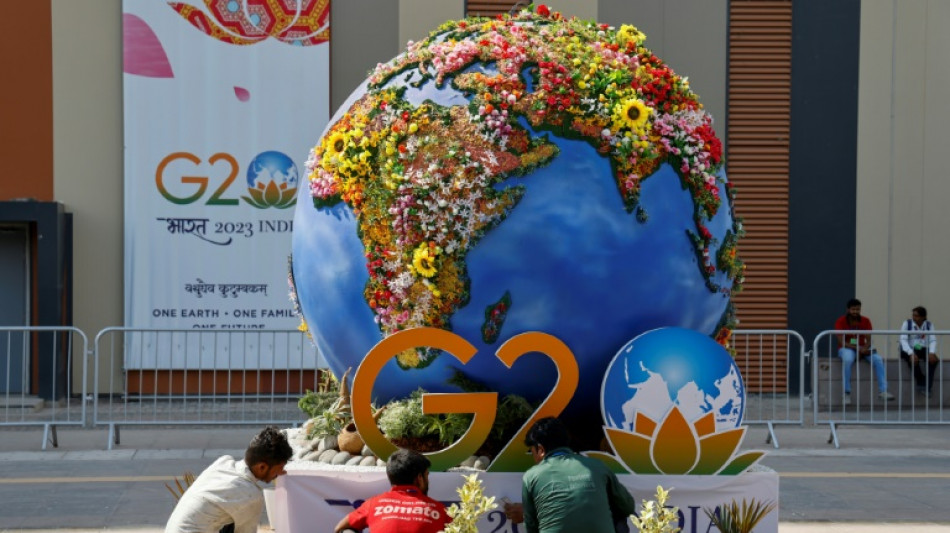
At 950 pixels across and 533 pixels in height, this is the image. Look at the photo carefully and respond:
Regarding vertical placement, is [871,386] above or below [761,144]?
below

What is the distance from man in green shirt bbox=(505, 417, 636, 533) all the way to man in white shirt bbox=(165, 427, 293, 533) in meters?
1.19

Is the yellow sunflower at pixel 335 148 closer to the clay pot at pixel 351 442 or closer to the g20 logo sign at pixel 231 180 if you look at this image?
the clay pot at pixel 351 442

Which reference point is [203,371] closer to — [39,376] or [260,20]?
[39,376]

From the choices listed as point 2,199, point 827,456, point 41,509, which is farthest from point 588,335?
point 2,199

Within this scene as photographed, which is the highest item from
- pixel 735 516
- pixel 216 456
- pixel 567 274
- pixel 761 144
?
pixel 761 144

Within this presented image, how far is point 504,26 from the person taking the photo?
779 cm

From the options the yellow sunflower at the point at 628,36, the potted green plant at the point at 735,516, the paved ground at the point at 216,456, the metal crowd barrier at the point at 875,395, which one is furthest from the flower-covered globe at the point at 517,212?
the metal crowd barrier at the point at 875,395

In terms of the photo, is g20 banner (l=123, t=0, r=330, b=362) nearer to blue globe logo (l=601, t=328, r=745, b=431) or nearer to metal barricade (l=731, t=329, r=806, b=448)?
metal barricade (l=731, t=329, r=806, b=448)

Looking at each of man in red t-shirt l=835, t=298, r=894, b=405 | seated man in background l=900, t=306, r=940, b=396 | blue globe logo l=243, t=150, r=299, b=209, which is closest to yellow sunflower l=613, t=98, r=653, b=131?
man in red t-shirt l=835, t=298, r=894, b=405

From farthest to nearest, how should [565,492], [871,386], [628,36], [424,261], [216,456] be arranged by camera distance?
[871,386], [216,456], [628,36], [424,261], [565,492]

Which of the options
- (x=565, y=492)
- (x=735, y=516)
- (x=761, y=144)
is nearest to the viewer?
(x=565, y=492)

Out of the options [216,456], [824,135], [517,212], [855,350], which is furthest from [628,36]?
[824,135]

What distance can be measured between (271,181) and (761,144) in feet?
21.8

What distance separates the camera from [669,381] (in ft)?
22.7
